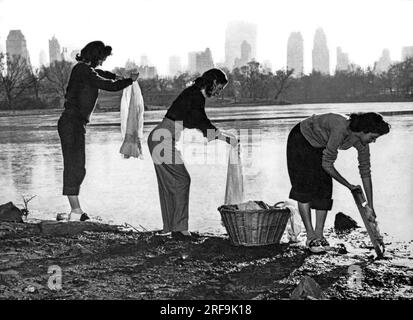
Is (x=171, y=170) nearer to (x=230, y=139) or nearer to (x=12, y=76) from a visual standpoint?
(x=230, y=139)

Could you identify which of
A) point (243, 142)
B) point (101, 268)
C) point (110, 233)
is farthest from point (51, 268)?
point (243, 142)

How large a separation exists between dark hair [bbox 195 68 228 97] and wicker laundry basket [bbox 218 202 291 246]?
1.05 metres

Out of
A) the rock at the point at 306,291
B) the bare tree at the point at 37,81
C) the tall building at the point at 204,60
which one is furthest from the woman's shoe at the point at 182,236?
the tall building at the point at 204,60

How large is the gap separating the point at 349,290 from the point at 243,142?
10494 mm

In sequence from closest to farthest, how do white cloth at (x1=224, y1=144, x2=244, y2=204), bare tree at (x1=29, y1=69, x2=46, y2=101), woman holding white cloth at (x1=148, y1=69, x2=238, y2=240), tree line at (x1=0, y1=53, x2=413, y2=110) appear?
woman holding white cloth at (x1=148, y1=69, x2=238, y2=240)
white cloth at (x1=224, y1=144, x2=244, y2=204)
bare tree at (x1=29, y1=69, x2=46, y2=101)
tree line at (x1=0, y1=53, x2=413, y2=110)

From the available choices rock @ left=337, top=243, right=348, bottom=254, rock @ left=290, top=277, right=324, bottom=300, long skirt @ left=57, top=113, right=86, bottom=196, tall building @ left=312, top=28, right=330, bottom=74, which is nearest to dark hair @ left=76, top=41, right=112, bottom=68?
long skirt @ left=57, top=113, right=86, bottom=196

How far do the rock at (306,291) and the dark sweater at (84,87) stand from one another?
2.74m

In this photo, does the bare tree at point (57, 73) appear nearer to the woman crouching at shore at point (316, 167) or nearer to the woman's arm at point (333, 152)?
the woman crouching at shore at point (316, 167)

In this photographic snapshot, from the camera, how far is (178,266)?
14.4 ft

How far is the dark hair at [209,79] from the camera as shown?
16.0 feet

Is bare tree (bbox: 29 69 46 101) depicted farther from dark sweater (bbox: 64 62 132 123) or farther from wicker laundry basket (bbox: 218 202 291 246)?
wicker laundry basket (bbox: 218 202 291 246)

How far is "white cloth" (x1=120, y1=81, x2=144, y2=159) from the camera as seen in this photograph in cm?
574

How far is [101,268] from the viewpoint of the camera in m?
4.31
